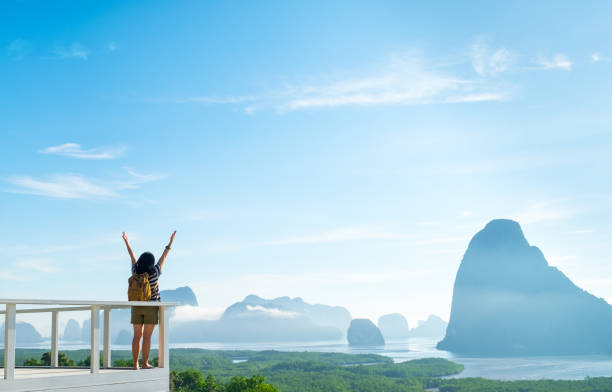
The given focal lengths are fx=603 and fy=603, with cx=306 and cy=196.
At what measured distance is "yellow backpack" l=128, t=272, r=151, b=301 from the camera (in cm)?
625

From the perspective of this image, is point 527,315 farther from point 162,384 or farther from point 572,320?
point 162,384

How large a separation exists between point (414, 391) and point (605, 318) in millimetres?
105685

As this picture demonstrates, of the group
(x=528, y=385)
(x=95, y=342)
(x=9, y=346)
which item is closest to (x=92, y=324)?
(x=95, y=342)

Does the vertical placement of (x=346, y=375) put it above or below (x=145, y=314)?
below

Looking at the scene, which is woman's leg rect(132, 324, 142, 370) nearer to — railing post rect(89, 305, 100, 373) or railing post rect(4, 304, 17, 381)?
railing post rect(89, 305, 100, 373)

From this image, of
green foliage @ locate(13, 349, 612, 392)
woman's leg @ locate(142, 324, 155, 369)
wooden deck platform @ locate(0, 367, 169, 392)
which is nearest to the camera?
wooden deck platform @ locate(0, 367, 169, 392)

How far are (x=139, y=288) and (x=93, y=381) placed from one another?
112 centimetres

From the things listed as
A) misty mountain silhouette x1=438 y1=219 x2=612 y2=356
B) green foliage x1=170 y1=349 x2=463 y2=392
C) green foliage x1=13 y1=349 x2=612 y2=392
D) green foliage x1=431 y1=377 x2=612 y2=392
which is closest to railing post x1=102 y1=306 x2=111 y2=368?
green foliage x1=13 y1=349 x2=612 y2=392

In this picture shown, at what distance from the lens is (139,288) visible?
628 centimetres

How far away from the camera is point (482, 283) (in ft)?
616

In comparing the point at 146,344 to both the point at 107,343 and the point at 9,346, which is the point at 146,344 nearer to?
the point at 107,343

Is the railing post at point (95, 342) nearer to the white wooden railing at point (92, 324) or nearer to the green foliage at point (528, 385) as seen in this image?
the white wooden railing at point (92, 324)

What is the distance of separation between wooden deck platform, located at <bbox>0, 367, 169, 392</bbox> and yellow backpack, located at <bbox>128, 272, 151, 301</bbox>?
2.43 ft

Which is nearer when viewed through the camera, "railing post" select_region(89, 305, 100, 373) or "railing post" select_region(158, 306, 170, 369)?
"railing post" select_region(89, 305, 100, 373)
